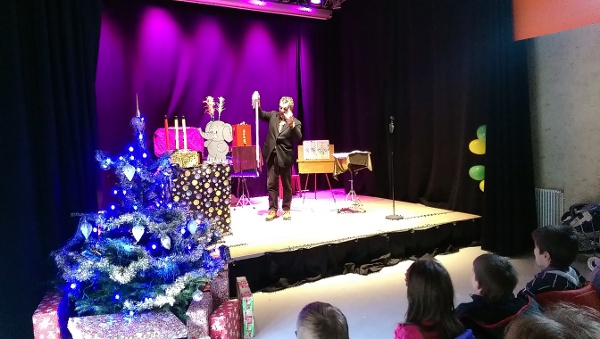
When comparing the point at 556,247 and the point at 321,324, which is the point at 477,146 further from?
the point at 321,324

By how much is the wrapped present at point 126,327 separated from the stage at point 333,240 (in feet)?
3.62

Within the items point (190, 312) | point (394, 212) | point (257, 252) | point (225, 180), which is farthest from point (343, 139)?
point (190, 312)

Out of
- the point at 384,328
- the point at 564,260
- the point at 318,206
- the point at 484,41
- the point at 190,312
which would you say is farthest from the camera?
the point at 318,206

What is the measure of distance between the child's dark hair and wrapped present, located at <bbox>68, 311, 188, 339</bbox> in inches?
54.2

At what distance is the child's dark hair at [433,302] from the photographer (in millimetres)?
1626

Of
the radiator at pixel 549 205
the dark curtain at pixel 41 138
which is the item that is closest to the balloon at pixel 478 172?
the radiator at pixel 549 205

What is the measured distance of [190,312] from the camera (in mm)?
2559

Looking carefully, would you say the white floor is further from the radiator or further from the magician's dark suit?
the magician's dark suit

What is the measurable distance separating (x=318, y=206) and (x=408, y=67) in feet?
7.74

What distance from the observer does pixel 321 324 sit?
53.9 inches

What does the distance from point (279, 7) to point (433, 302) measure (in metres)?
6.12

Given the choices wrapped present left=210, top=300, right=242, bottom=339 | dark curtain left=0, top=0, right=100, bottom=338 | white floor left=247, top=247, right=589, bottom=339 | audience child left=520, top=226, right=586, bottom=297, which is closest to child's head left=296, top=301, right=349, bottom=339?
audience child left=520, top=226, right=586, bottom=297

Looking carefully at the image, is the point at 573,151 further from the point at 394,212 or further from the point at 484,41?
the point at 394,212

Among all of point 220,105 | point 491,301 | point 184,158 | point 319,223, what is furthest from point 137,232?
point 220,105
